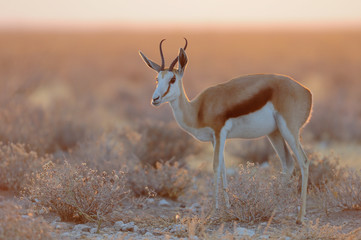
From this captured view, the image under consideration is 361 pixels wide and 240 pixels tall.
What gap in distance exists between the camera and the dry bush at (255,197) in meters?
6.24

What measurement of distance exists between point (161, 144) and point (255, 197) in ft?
12.8

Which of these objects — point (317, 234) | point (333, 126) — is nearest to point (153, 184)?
point (317, 234)

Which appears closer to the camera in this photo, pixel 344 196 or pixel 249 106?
pixel 249 106

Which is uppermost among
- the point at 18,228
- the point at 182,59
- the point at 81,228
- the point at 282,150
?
the point at 182,59

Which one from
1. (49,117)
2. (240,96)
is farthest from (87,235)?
(49,117)

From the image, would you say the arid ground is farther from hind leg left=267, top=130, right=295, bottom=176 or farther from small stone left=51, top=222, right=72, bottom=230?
hind leg left=267, top=130, right=295, bottom=176

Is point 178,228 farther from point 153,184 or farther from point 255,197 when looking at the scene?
point 153,184

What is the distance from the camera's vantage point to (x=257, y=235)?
18.2 feet

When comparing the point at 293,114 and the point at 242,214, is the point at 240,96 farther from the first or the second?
the point at 242,214

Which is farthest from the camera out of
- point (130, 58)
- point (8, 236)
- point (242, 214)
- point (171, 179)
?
point (130, 58)

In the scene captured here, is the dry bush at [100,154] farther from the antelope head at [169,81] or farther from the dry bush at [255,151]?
the dry bush at [255,151]

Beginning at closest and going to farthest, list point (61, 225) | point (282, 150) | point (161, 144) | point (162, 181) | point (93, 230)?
point (93, 230)
point (61, 225)
point (282, 150)
point (162, 181)
point (161, 144)

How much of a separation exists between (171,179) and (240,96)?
1917 millimetres

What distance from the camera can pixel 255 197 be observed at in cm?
620
